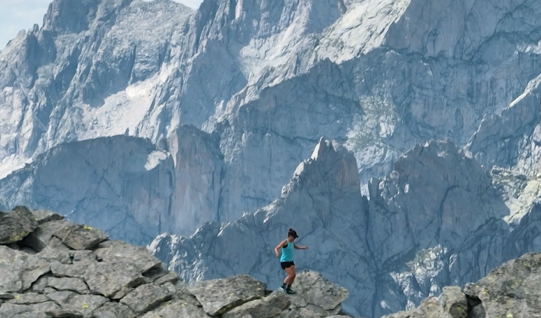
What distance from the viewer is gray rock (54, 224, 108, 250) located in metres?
69.9

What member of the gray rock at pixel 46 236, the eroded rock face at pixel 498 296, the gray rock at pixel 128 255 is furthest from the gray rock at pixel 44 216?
the eroded rock face at pixel 498 296

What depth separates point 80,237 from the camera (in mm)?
70125

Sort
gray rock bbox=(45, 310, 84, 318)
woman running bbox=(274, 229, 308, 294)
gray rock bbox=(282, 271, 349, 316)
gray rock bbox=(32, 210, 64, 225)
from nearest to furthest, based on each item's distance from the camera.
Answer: gray rock bbox=(45, 310, 84, 318)
gray rock bbox=(282, 271, 349, 316)
woman running bbox=(274, 229, 308, 294)
gray rock bbox=(32, 210, 64, 225)

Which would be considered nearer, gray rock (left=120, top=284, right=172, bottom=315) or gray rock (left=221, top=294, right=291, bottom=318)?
gray rock (left=120, top=284, right=172, bottom=315)

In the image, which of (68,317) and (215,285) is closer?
(68,317)

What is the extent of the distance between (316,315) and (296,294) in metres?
1.98

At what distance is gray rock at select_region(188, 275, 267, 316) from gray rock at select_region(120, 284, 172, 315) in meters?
1.75

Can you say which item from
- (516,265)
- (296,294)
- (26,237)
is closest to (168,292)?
(296,294)

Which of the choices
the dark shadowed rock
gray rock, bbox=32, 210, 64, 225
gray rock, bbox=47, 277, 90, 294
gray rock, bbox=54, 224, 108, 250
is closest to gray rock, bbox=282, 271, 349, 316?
gray rock, bbox=47, 277, 90, 294

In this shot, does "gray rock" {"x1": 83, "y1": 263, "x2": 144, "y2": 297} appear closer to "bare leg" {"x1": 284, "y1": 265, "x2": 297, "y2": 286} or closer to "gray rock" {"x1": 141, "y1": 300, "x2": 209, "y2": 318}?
"gray rock" {"x1": 141, "y1": 300, "x2": 209, "y2": 318}

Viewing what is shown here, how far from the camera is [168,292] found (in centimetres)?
6400

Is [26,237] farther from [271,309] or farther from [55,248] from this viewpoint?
[271,309]

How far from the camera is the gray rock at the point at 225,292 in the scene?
63.7m

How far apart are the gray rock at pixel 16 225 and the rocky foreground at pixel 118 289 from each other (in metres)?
0.05
